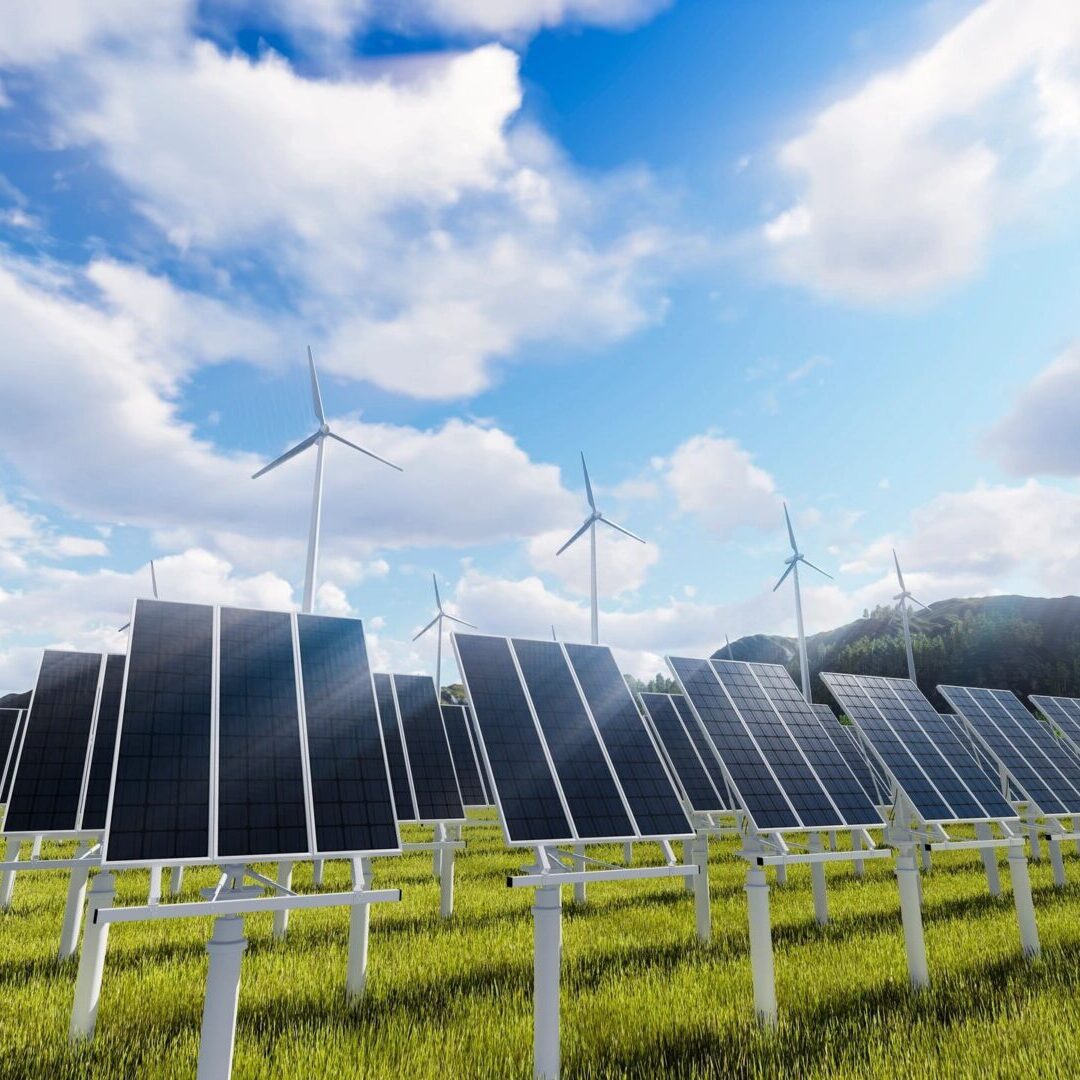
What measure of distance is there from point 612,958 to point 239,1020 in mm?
7495

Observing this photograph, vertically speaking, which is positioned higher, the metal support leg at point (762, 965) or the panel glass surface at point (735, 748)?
the panel glass surface at point (735, 748)

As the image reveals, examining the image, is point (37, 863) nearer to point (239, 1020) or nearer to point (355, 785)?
point (239, 1020)

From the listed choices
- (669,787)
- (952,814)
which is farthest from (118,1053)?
(952,814)

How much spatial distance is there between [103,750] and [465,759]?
49.2 ft

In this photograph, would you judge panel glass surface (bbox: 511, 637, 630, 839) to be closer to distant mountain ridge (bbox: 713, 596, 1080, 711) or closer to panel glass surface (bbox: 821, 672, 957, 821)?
panel glass surface (bbox: 821, 672, 957, 821)

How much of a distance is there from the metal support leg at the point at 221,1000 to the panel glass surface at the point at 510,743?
152 inches

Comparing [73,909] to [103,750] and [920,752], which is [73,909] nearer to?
[103,750]

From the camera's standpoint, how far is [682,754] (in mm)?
26500

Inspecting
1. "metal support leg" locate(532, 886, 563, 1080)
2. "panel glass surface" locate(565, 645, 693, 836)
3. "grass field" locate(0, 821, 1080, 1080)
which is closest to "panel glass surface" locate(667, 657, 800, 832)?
"panel glass surface" locate(565, 645, 693, 836)

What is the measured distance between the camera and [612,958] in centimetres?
1525

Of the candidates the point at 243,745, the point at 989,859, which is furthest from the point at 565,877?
the point at 989,859

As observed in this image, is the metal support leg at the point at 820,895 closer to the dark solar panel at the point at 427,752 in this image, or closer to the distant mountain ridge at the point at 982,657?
the dark solar panel at the point at 427,752

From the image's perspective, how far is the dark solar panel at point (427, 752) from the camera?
71.5 feet

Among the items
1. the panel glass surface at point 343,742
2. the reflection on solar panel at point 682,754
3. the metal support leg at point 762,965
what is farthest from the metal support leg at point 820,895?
the panel glass surface at point 343,742
